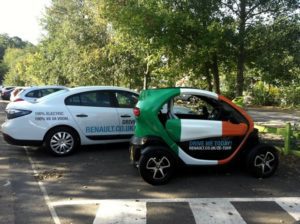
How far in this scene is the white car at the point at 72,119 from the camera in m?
9.21

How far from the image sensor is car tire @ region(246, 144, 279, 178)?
7.50m

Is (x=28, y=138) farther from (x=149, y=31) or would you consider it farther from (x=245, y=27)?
(x=245, y=27)

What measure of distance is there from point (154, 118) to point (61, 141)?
9.96 ft

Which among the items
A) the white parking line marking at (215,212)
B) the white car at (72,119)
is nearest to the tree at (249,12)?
the white car at (72,119)

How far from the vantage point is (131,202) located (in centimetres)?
623

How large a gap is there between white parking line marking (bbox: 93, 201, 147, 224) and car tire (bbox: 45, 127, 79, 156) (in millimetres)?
3480

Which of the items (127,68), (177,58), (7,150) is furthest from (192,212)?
(127,68)

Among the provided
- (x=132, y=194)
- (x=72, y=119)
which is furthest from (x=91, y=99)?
(x=132, y=194)

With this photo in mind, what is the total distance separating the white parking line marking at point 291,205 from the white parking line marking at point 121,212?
189 centimetres

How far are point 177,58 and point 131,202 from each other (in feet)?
21.1

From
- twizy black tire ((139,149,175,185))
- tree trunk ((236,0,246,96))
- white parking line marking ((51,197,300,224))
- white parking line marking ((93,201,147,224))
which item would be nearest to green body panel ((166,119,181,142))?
twizy black tire ((139,149,175,185))

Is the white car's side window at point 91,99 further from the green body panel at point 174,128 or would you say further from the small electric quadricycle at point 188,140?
the green body panel at point 174,128

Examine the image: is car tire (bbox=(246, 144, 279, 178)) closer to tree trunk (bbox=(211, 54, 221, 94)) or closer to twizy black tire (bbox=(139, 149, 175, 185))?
twizy black tire (bbox=(139, 149, 175, 185))

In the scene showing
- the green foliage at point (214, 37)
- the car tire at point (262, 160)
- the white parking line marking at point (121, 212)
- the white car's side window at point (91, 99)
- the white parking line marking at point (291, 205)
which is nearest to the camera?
the white parking line marking at point (121, 212)
